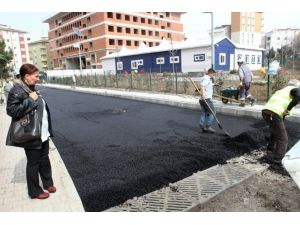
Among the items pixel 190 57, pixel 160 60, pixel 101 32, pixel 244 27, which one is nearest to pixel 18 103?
pixel 190 57

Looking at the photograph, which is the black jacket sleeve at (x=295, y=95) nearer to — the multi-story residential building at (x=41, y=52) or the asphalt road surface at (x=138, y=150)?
the asphalt road surface at (x=138, y=150)

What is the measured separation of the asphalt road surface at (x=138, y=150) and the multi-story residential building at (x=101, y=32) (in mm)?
41941

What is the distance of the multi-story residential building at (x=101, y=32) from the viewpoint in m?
53.8

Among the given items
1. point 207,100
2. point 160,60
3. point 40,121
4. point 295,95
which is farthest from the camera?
point 160,60

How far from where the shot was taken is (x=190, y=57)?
103 ft

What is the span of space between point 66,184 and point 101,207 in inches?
33.0

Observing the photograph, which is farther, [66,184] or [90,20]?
[90,20]

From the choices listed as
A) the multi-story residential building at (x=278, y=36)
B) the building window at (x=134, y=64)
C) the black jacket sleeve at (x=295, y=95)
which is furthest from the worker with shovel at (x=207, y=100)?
the multi-story residential building at (x=278, y=36)

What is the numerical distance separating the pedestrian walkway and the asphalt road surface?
144 mm

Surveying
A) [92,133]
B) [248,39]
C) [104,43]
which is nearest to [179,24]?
[248,39]

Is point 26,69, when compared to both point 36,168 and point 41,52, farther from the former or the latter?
point 41,52

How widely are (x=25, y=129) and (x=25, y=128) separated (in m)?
0.01

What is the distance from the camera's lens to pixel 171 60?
3378cm
